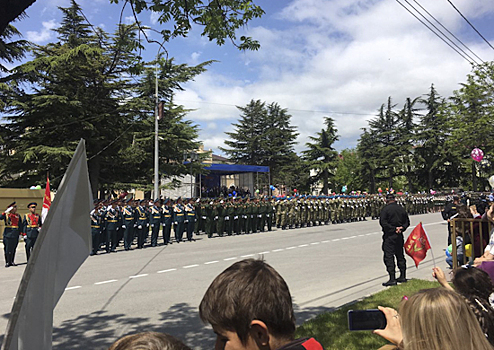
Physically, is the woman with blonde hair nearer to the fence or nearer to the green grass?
the green grass

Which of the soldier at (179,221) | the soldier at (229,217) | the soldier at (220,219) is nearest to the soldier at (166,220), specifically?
the soldier at (179,221)

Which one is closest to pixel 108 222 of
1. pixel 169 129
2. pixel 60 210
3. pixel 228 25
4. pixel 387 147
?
pixel 228 25

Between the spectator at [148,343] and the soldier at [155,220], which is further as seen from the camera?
the soldier at [155,220]

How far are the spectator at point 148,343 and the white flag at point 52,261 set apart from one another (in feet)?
1.25

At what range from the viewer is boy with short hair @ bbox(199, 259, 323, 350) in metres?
1.47

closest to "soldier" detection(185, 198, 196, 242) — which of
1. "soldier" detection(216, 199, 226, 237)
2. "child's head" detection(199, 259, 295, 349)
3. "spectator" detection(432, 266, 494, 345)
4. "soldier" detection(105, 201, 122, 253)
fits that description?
"soldier" detection(216, 199, 226, 237)

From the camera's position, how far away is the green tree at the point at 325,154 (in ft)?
190

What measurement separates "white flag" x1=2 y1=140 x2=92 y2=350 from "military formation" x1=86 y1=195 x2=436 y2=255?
11792 millimetres

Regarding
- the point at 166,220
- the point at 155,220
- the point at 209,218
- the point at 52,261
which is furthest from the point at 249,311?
the point at 209,218

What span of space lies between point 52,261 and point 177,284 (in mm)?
6745

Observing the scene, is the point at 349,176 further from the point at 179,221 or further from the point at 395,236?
the point at 395,236

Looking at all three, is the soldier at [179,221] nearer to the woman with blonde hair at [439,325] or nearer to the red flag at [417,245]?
the red flag at [417,245]

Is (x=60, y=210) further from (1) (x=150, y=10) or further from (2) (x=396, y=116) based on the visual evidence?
(2) (x=396, y=116)

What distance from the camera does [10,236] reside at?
11.5 m
